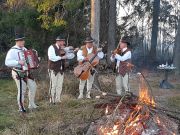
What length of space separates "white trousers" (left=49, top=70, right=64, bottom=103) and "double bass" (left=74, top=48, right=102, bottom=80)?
1.54 ft

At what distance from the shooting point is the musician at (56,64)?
1201cm

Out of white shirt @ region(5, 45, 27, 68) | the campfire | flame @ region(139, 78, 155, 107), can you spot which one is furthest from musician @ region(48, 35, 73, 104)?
the campfire

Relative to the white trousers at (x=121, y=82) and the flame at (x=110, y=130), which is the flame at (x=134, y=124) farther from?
the white trousers at (x=121, y=82)

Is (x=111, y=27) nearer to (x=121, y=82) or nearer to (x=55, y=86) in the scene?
(x=121, y=82)

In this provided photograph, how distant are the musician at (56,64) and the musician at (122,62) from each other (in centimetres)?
143

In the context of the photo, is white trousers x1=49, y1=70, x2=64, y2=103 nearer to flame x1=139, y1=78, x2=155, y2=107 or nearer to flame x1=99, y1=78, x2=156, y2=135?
flame x1=139, y1=78, x2=155, y2=107

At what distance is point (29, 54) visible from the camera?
11.2m

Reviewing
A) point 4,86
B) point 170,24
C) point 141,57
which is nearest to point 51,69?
point 4,86

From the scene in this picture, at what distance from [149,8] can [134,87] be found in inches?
555

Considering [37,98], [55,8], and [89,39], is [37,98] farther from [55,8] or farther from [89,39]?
[55,8]

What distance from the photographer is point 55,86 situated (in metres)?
12.5

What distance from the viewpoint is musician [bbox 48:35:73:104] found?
1201 centimetres

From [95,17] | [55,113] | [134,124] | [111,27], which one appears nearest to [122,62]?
[95,17]

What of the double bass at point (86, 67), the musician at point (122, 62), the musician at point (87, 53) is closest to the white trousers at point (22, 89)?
the double bass at point (86, 67)
